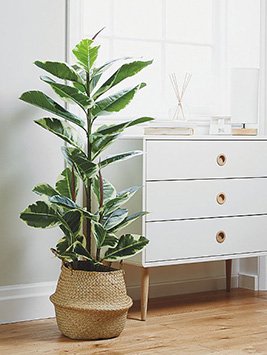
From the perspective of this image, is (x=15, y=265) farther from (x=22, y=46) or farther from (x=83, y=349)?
(x=22, y=46)

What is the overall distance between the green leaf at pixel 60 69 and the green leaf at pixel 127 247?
66 cm

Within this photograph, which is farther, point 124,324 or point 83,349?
point 124,324

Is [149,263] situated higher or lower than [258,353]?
higher

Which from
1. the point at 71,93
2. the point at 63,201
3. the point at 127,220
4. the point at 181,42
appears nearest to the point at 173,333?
the point at 127,220

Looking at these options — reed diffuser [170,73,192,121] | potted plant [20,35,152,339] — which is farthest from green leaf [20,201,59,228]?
reed diffuser [170,73,192,121]

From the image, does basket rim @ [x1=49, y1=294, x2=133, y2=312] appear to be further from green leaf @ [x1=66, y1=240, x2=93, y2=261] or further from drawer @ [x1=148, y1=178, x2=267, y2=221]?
drawer @ [x1=148, y1=178, x2=267, y2=221]

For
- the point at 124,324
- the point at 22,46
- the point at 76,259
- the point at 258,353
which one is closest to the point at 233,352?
the point at 258,353

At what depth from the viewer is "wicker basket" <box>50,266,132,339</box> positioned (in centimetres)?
314

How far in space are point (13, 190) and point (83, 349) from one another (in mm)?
778

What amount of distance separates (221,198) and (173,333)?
773mm

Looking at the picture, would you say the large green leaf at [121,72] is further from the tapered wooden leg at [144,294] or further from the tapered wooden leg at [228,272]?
the tapered wooden leg at [228,272]

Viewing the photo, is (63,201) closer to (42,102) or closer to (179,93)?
(42,102)

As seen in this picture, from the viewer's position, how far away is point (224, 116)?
4.25 m

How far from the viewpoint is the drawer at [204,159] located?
Result: 139 inches
